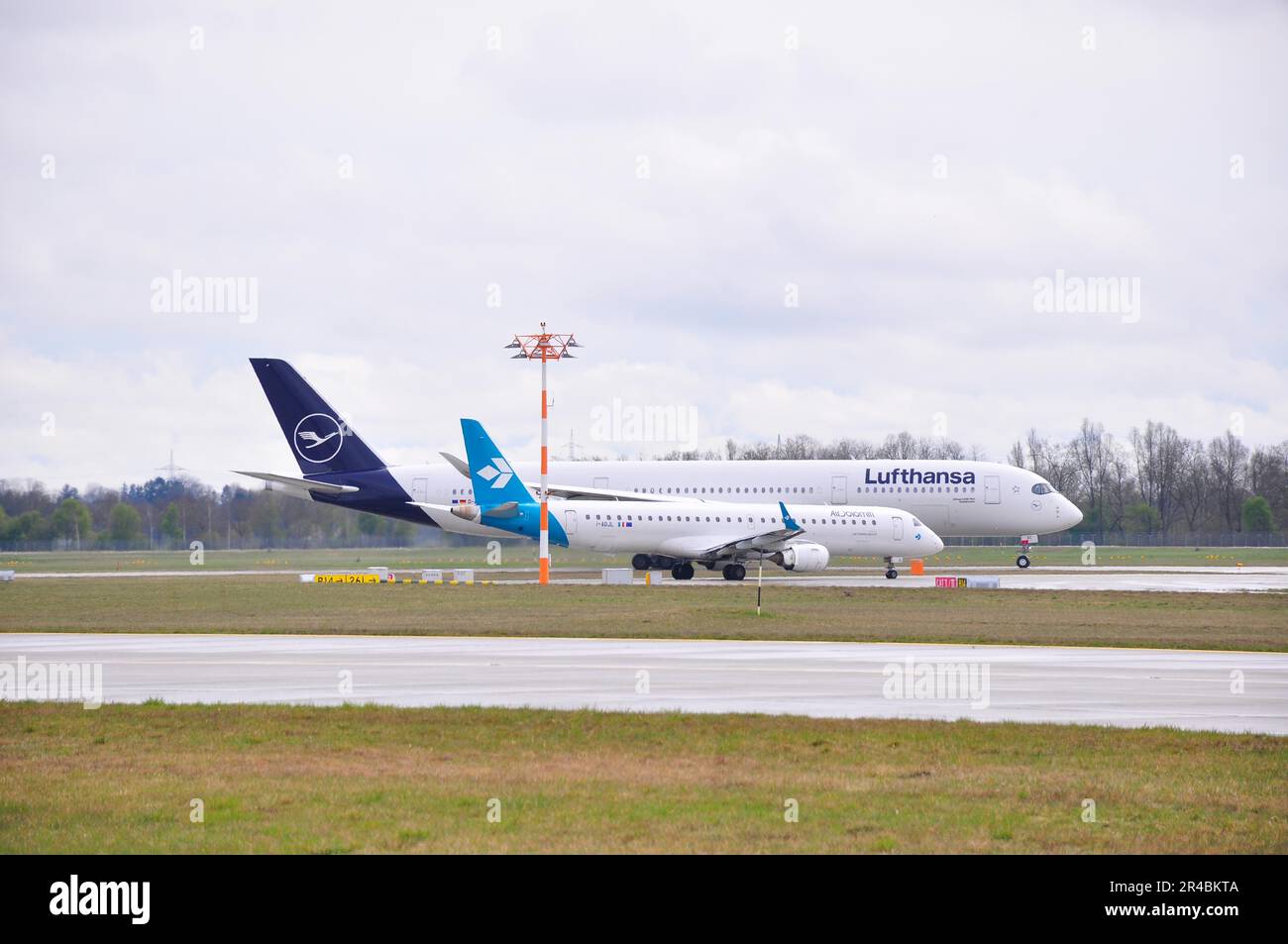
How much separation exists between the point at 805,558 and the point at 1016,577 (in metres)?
9.76

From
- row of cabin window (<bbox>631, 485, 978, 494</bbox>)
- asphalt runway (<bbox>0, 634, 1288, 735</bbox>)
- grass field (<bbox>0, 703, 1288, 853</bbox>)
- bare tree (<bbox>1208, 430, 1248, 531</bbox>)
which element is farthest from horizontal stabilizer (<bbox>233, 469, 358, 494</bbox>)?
bare tree (<bbox>1208, 430, 1248, 531</bbox>)

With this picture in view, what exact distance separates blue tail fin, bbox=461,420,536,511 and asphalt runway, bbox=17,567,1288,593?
3.06m

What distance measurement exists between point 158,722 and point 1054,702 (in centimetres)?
1132

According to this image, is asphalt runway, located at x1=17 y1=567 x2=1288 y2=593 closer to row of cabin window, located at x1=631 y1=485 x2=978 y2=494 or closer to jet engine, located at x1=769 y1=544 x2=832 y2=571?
jet engine, located at x1=769 y1=544 x2=832 y2=571

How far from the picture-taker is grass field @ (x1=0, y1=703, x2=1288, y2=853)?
10.4m

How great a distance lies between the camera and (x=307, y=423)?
2319 inches

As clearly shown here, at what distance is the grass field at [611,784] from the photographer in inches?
409

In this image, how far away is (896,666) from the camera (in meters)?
22.4

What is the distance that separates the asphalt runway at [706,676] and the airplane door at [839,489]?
35.0 meters

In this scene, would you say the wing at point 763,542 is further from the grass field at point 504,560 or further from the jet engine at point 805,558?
the grass field at point 504,560

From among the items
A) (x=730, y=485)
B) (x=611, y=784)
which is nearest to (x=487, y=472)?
(x=730, y=485)

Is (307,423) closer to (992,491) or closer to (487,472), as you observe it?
(487,472)
